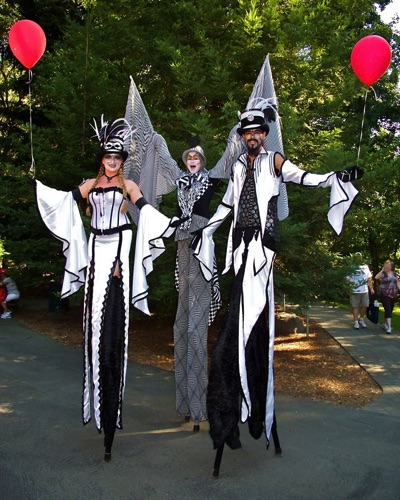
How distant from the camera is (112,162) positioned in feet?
12.4

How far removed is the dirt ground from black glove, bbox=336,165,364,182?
2.68 meters

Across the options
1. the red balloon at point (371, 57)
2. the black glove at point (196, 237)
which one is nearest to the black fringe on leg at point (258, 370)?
the black glove at point (196, 237)

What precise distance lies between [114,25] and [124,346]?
20.8ft

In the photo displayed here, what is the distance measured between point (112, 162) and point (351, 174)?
1.72 metres

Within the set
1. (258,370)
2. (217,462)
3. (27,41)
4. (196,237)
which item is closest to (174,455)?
(217,462)

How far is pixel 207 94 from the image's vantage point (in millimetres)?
7168

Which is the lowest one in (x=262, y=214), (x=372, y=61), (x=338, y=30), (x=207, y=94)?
(x=262, y=214)

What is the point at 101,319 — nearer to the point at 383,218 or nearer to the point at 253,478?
the point at 253,478

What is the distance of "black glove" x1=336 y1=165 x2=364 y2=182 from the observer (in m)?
3.23

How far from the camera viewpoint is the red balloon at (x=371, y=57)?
4098 millimetres

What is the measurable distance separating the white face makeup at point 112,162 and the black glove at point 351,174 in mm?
1612

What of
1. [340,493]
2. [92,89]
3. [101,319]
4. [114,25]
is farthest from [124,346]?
[114,25]

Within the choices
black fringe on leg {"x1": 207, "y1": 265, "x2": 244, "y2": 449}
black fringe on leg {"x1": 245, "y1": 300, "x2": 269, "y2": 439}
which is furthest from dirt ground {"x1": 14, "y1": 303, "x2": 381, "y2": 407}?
black fringe on leg {"x1": 207, "y1": 265, "x2": 244, "y2": 449}

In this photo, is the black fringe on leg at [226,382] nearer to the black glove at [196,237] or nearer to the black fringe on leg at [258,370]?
the black fringe on leg at [258,370]
